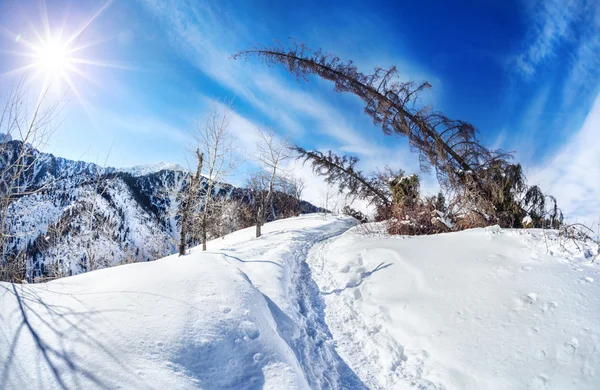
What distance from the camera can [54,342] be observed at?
267 cm

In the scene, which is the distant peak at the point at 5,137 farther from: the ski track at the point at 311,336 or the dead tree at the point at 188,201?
the dead tree at the point at 188,201

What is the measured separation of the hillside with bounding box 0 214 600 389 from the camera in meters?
2.71

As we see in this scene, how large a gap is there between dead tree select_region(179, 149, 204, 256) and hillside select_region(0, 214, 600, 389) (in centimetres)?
811

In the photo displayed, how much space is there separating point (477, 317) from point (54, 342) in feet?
17.1

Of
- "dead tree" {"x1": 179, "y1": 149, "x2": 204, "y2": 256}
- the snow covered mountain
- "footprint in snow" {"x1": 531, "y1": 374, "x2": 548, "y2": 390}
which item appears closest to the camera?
"footprint in snow" {"x1": 531, "y1": 374, "x2": 548, "y2": 390}

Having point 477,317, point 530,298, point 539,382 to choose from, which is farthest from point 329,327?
point 530,298

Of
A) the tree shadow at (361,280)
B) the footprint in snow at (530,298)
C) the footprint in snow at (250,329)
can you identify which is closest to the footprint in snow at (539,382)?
the footprint in snow at (530,298)

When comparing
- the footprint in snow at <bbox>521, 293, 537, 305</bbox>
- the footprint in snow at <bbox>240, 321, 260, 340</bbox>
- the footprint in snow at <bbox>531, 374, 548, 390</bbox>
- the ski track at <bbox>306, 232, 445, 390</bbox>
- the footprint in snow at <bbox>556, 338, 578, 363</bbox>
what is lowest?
the ski track at <bbox>306, 232, 445, 390</bbox>

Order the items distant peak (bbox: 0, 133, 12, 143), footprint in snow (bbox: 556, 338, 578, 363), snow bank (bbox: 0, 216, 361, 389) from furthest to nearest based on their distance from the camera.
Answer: distant peak (bbox: 0, 133, 12, 143), footprint in snow (bbox: 556, 338, 578, 363), snow bank (bbox: 0, 216, 361, 389)

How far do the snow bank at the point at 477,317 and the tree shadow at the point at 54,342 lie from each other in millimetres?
3166

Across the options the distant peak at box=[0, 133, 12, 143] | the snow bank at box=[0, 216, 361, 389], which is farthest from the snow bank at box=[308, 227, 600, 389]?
the distant peak at box=[0, 133, 12, 143]

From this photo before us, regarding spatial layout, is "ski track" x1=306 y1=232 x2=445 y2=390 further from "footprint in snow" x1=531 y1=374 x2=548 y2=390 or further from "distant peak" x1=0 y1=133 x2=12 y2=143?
"distant peak" x1=0 y1=133 x2=12 y2=143

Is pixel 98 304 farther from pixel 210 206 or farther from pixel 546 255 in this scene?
pixel 210 206

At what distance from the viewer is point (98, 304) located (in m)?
3.57
